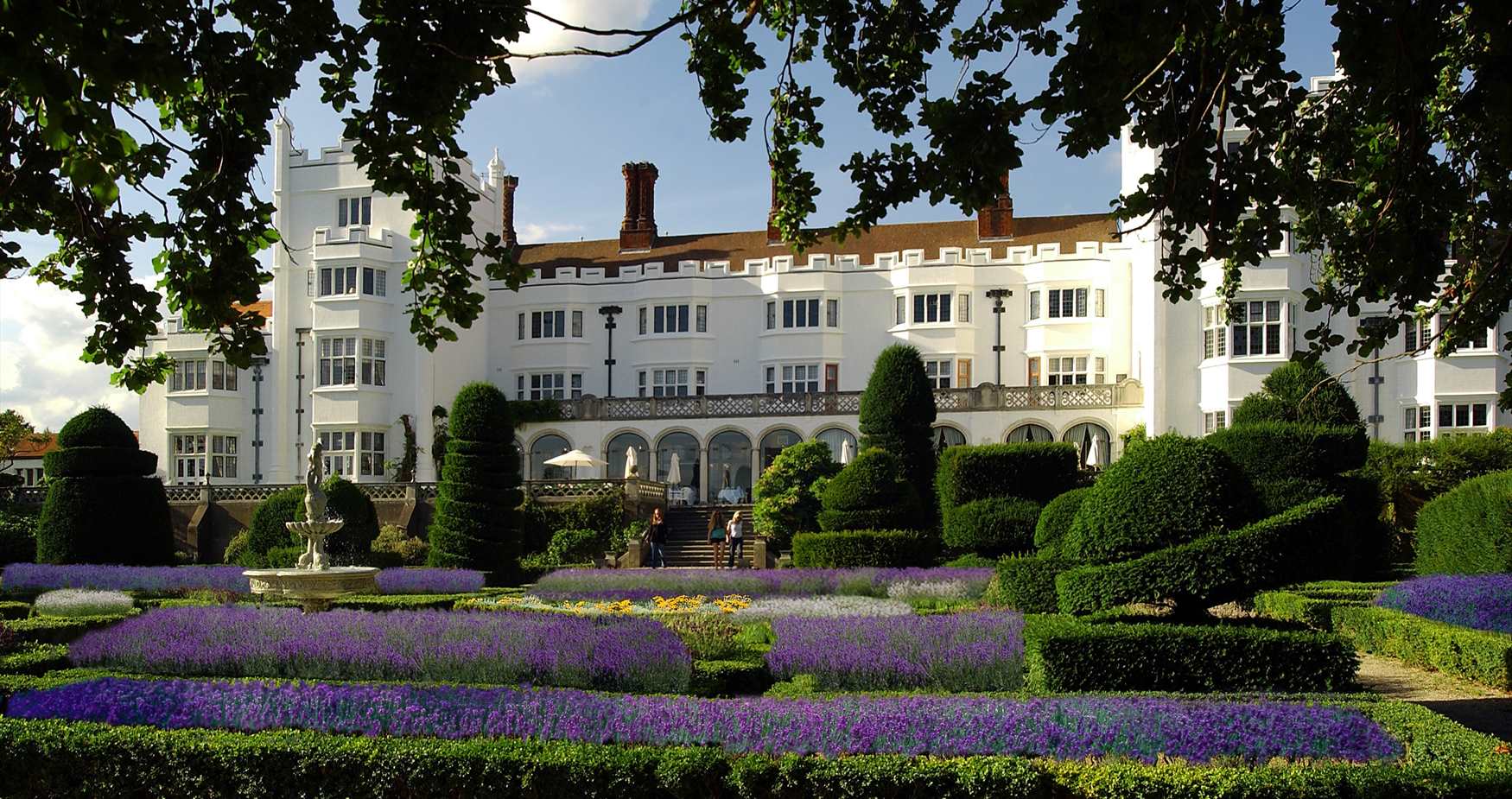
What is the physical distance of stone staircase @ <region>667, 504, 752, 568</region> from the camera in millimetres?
34125

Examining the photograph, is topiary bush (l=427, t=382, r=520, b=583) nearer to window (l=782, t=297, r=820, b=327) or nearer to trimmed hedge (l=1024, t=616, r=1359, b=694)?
trimmed hedge (l=1024, t=616, r=1359, b=694)

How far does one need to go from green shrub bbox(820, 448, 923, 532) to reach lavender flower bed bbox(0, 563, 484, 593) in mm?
7969

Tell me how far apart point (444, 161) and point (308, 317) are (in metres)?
38.2

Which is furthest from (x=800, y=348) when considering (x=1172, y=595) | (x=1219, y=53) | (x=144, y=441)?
(x=1219, y=53)

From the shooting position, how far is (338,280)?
140 ft

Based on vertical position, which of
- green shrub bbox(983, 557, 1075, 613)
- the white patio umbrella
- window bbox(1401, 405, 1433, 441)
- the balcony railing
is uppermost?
the balcony railing

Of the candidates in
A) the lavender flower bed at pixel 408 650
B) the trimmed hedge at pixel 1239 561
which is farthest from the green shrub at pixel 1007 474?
the lavender flower bed at pixel 408 650

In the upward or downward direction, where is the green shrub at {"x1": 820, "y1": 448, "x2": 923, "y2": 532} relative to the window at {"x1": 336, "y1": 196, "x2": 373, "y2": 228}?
downward

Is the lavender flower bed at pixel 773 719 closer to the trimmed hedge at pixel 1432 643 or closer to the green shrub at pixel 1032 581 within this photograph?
the trimmed hedge at pixel 1432 643

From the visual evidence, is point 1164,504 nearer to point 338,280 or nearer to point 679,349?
point 679,349

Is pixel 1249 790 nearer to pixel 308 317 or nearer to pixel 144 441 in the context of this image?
pixel 308 317

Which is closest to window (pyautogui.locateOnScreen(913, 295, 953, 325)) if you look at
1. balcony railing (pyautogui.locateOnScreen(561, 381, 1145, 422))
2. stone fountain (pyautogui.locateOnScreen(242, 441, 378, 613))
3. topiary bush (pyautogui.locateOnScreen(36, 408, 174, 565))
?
balcony railing (pyautogui.locateOnScreen(561, 381, 1145, 422))

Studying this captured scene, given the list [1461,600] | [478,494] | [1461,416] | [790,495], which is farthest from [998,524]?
[1461,416]

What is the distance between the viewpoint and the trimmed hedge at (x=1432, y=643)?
12.7 metres
